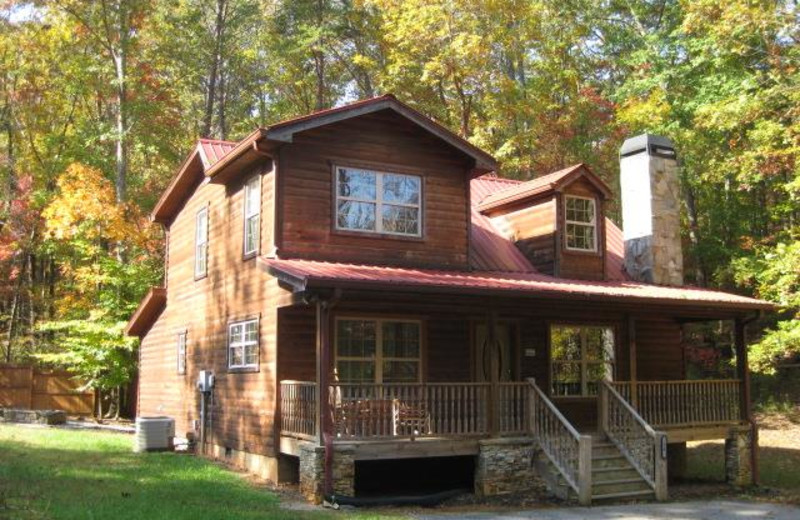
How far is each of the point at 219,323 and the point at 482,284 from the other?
695 cm

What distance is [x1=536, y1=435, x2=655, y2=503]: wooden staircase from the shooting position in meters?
14.6

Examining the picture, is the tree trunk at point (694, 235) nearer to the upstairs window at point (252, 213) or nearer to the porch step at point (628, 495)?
the porch step at point (628, 495)

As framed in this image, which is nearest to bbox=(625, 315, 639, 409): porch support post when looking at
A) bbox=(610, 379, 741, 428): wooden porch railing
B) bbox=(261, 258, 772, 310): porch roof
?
bbox=(610, 379, 741, 428): wooden porch railing

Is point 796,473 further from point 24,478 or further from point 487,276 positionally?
point 24,478

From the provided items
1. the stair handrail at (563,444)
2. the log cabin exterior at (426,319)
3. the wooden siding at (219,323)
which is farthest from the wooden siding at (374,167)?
the stair handrail at (563,444)

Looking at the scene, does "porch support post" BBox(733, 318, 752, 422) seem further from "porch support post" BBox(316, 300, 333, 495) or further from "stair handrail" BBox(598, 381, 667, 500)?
"porch support post" BBox(316, 300, 333, 495)

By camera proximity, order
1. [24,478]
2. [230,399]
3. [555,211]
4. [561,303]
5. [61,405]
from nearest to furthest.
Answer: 1. [24,478]
2. [561,303]
3. [230,399]
4. [555,211]
5. [61,405]

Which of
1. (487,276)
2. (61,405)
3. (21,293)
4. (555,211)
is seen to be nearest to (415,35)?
(555,211)

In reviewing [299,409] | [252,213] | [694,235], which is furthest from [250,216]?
[694,235]

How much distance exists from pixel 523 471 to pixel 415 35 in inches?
812

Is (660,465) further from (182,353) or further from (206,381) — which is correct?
(182,353)

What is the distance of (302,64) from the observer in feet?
129

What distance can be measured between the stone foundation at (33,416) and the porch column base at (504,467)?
16.3 meters

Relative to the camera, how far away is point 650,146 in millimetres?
20734
